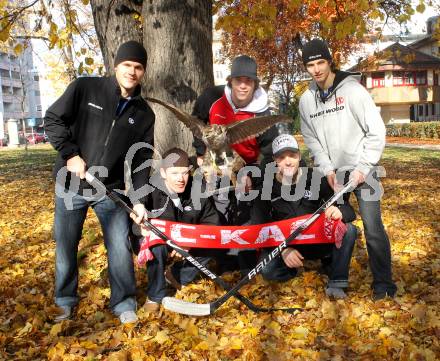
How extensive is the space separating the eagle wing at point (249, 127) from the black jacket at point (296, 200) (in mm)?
578

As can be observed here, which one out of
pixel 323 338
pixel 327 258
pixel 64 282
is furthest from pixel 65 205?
pixel 327 258

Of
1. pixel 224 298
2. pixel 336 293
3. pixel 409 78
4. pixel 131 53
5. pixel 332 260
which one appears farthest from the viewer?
pixel 409 78

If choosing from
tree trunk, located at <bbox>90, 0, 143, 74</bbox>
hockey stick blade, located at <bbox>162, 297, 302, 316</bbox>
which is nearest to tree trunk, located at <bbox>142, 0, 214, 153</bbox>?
tree trunk, located at <bbox>90, 0, 143, 74</bbox>

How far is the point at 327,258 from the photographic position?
495 centimetres

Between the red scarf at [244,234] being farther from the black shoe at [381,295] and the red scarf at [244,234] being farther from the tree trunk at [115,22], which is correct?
the tree trunk at [115,22]

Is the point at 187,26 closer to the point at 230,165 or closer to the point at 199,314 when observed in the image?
the point at 230,165

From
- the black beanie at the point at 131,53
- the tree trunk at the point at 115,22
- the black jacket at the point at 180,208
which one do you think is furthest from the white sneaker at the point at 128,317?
the tree trunk at the point at 115,22

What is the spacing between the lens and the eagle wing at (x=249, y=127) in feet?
A: 14.3

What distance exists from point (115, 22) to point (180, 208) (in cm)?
284

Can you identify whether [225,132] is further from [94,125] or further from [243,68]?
[94,125]

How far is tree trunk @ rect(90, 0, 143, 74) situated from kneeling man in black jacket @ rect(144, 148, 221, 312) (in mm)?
2092

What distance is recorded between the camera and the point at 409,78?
153 ft

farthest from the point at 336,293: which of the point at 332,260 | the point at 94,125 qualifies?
the point at 94,125

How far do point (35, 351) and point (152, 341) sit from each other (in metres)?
0.91
